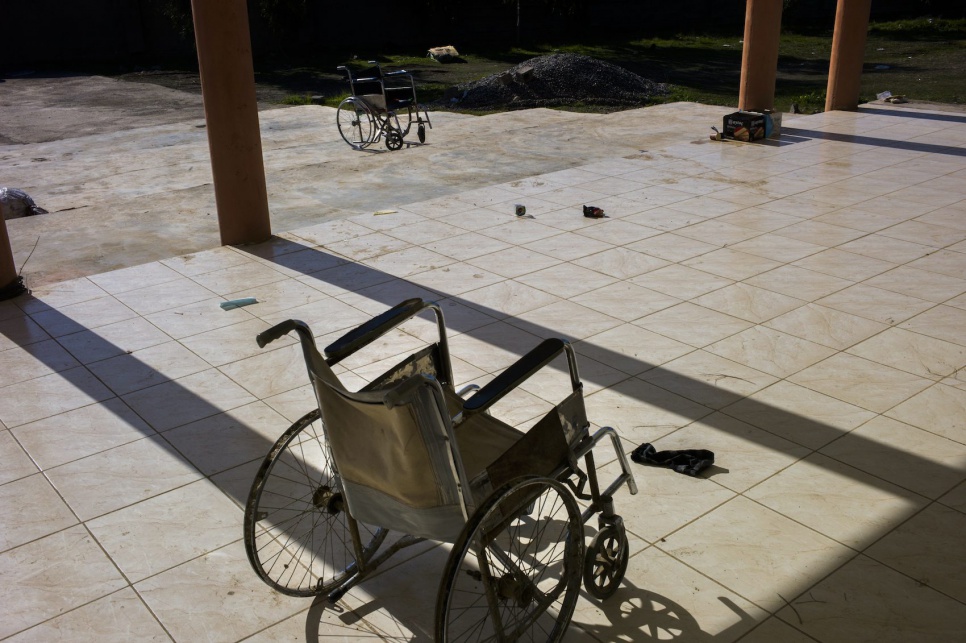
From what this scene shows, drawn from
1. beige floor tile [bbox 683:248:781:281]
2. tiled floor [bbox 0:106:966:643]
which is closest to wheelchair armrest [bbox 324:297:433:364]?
tiled floor [bbox 0:106:966:643]

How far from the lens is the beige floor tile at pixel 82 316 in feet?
16.4

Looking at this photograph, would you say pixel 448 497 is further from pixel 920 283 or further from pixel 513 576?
pixel 920 283

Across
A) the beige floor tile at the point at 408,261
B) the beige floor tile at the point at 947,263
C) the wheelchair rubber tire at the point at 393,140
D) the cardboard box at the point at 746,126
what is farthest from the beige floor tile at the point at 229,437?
the cardboard box at the point at 746,126

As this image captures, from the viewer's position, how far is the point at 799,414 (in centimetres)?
375

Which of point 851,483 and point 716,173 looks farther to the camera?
point 716,173

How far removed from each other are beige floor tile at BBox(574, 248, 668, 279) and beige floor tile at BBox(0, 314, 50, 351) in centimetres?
321

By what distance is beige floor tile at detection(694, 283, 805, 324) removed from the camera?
15.9 ft

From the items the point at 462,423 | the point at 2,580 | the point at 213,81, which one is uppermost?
the point at 213,81

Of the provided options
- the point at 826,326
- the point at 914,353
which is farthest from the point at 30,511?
the point at 914,353

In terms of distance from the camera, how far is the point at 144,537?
3.08m

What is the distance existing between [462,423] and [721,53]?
16933mm

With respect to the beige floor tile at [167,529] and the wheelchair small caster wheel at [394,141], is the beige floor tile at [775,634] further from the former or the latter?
the wheelchair small caster wheel at [394,141]

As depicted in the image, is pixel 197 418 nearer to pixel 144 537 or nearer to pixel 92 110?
pixel 144 537

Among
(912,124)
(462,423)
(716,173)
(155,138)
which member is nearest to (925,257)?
(716,173)
